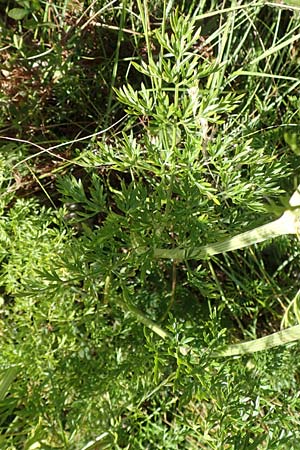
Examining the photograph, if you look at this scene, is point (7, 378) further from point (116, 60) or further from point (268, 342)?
point (116, 60)

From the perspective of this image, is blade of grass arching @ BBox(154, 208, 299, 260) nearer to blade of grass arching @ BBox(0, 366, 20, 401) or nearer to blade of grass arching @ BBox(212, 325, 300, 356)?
blade of grass arching @ BBox(212, 325, 300, 356)

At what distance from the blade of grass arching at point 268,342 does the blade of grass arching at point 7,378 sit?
38 centimetres

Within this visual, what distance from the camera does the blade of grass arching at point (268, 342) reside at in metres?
0.90

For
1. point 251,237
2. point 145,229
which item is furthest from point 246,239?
point 145,229

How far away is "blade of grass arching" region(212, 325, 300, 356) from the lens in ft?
2.95

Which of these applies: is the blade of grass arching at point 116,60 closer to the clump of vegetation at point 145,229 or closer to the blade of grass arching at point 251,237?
the clump of vegetation at point 145,229

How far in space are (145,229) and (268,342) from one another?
27 centimetres

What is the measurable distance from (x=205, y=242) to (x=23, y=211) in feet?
1.27

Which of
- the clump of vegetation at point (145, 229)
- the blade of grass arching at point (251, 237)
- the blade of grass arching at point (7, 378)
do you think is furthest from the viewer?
the blade of grass arching at point (7, 378)

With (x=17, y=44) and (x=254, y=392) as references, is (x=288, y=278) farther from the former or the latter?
(x=17, y=44)

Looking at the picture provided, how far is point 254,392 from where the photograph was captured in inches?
44.8

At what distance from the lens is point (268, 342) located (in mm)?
946

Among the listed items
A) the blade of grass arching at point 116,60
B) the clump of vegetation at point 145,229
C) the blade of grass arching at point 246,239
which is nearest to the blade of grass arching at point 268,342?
the clump of vegetation at point 145,229

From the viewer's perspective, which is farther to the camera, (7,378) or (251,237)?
(7,378)
